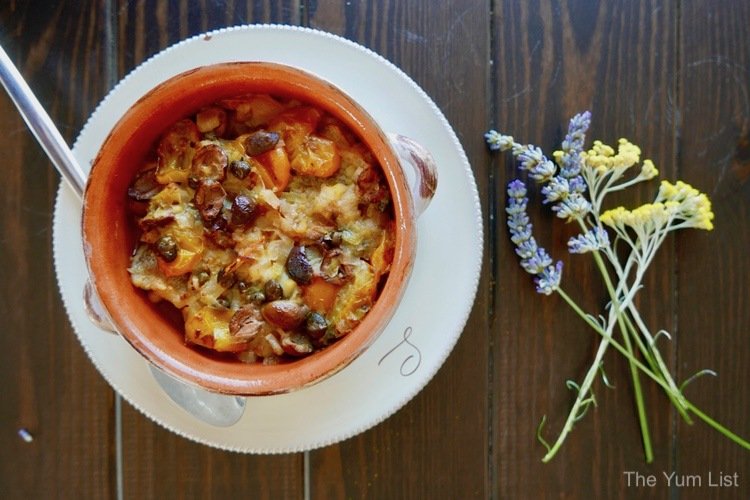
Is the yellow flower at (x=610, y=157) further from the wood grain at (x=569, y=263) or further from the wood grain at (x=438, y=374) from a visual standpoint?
the wood grain at (x=438, y=374)

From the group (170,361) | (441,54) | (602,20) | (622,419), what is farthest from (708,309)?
(170,361)

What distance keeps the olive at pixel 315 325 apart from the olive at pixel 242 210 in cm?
17

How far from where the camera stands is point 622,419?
1578 millimetres

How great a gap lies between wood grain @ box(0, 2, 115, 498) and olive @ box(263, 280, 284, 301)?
567 mm

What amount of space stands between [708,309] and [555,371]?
0.35 m

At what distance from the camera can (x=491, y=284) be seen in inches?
60.3

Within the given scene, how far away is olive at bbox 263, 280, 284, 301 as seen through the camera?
45.4 inches

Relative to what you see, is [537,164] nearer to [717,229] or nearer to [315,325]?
[717,229]

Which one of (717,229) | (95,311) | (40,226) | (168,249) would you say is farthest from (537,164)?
(40,226)

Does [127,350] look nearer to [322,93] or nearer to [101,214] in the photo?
[101,214]

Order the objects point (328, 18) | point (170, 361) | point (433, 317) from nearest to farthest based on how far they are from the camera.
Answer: point (170, 361) < point (433, 317) < point (328, 18)

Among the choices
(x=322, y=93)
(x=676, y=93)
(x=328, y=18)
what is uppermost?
(x=328, y=18)

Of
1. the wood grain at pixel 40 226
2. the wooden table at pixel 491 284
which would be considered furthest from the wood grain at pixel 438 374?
the wood grain at pixel 40 226

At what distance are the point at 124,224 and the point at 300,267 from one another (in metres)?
0.29
